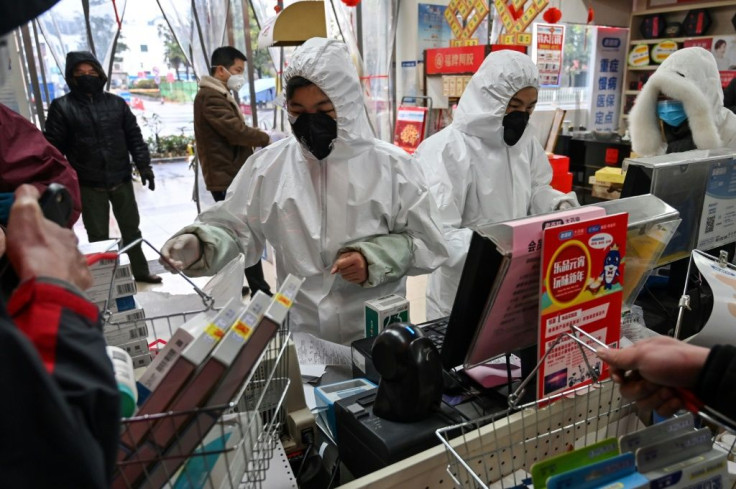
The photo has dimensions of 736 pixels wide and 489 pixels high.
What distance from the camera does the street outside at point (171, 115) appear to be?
5633mm

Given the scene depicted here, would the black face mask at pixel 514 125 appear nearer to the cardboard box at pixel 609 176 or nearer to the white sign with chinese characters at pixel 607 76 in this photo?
the cardboard box at pixel 609 176

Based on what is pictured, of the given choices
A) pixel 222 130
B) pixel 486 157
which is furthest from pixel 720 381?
pixel 222 130

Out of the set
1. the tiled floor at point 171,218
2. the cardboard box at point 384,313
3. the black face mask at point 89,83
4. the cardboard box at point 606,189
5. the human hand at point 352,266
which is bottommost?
the tiled floor at point 171,218

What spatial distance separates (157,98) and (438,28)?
3.42 meters

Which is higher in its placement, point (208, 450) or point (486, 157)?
point (486, 157)

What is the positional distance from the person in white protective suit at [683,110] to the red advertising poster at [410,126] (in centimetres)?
315

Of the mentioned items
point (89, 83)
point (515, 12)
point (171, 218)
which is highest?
point (515, 12)

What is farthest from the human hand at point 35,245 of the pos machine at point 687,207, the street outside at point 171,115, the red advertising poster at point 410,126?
the street outside at point 171,115

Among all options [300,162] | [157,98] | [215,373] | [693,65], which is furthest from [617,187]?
[157,98]

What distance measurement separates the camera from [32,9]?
0.48 metres

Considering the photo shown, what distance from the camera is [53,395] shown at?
43cm

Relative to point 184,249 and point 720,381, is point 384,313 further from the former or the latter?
point 720,381

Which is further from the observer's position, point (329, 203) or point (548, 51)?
point (548, 51)

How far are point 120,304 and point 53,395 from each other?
0.99 m
